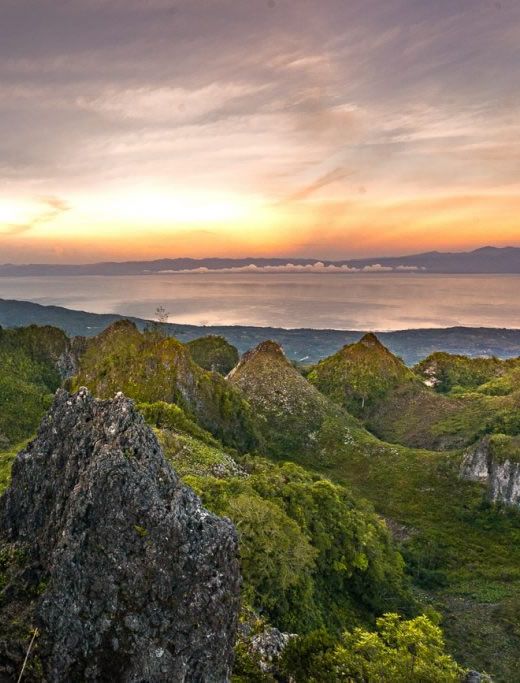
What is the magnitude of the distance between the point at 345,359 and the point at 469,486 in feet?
188

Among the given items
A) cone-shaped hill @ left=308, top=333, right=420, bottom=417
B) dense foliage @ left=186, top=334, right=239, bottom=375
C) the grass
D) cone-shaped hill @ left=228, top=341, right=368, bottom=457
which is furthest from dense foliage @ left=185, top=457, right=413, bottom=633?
dense foliage @ left=186, top=334, right=239, bottom=375

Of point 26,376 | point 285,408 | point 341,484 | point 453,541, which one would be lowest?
point 453,541

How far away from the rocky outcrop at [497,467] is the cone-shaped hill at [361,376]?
4014 centimetres

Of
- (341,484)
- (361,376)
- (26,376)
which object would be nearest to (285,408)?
(341,484)

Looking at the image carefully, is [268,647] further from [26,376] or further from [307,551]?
[26,376]

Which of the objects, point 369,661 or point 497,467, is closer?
point 369,661

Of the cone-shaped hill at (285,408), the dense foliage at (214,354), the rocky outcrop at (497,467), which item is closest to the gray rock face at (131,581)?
the rocky outcrop at (497,467)

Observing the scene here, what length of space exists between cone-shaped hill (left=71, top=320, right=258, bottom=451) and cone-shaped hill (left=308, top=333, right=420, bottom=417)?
43.8 m

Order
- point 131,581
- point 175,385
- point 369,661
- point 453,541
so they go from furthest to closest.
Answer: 1. point 175,385
2. point 453,541
3. point 369,661
4. point 131,581

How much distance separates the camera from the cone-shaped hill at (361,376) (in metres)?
116

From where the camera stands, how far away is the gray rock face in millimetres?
13703

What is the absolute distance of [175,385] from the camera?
75.9 m

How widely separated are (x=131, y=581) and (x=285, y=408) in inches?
3293

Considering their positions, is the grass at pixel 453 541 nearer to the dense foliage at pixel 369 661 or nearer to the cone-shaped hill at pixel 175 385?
the cone-shaped hill at pixel 175 385
